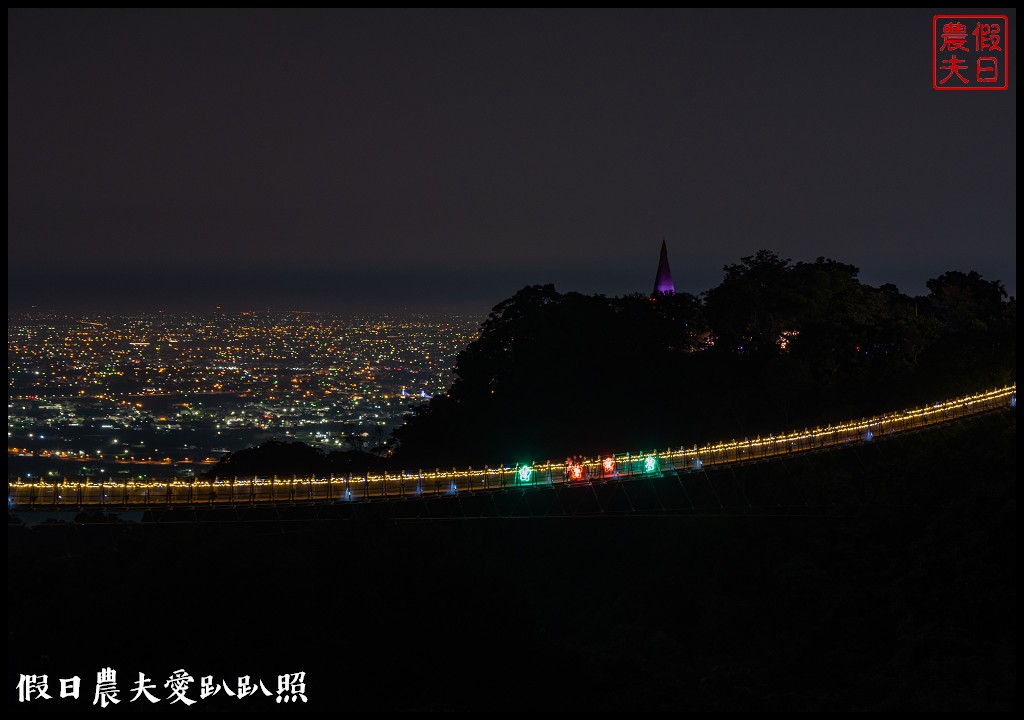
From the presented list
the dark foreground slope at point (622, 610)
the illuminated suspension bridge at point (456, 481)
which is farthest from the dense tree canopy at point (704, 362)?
the dark foreground slope at point (622, 610)

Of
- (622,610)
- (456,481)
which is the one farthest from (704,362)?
(456,481)

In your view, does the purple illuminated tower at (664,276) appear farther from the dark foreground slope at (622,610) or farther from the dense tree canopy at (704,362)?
the dark foreground slope at (622,610)

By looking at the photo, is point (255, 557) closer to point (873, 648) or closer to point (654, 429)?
point (873, 648)

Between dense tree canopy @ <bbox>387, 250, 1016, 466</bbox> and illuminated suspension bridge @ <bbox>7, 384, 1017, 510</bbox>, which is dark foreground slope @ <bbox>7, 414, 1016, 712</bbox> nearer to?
illuminated suspension bridge @ <bbox>7, 384, 1017, 510</bbox>

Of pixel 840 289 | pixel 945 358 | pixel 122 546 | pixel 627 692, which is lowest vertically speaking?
pixel 627 692

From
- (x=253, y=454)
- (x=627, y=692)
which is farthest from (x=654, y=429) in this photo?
(x=627, y=692)

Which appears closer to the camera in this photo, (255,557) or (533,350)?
(255,557)

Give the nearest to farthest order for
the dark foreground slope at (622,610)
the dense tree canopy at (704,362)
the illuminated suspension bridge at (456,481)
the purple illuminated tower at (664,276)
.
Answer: the illuminated suspension bridge at (456,481) → the dark foreground slope at (622,610) → the dense tree canopy at (704,362) → the purple illuminated tower at (664,276)

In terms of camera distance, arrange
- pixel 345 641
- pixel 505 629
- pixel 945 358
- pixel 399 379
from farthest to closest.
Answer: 1. pixel 399 379
2. pixel 945 358
3. pixel 505 629
4. pixel 345 641
